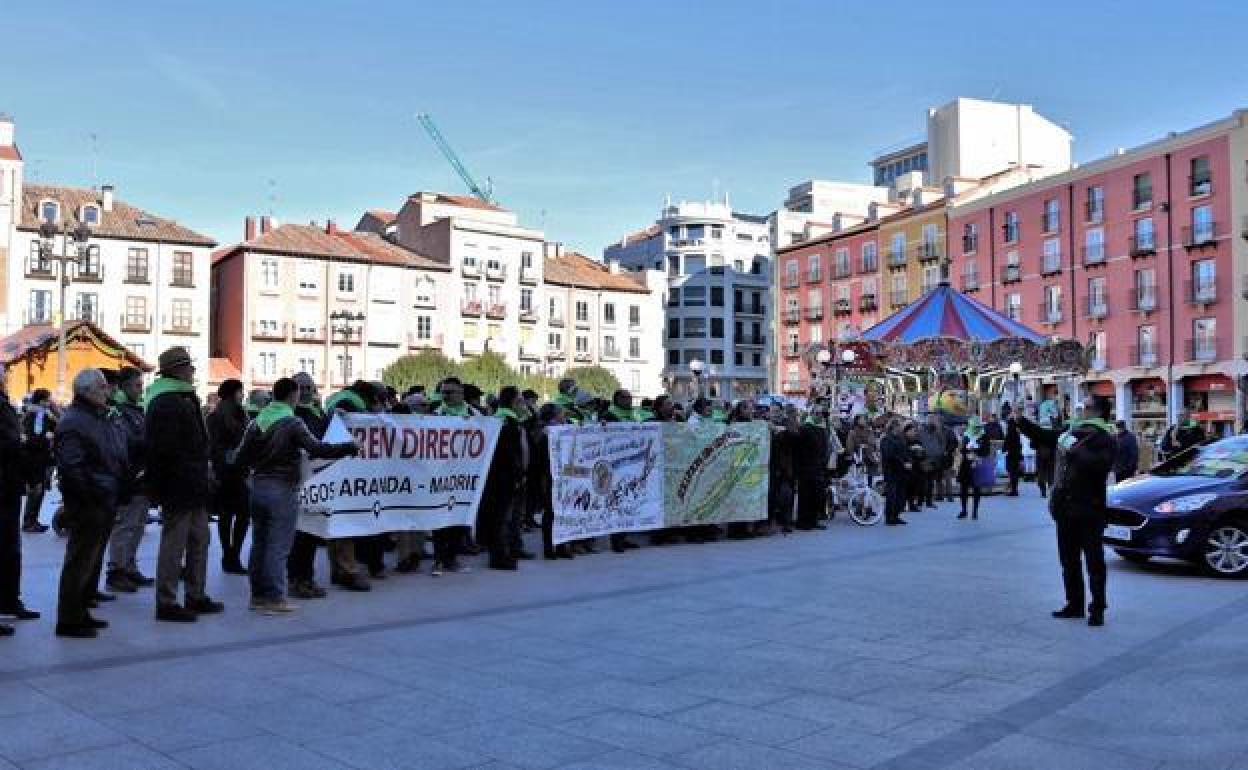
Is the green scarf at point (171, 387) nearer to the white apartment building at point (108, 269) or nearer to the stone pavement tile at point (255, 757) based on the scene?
the stone pavement tile at point (255, 757)

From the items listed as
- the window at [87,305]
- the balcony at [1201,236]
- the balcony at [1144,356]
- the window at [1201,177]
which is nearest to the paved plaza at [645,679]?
the balcony at [1201,236]

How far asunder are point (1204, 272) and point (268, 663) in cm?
5555

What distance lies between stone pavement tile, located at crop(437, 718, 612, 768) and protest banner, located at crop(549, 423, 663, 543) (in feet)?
22.7

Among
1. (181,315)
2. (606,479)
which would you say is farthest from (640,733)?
(181,315)

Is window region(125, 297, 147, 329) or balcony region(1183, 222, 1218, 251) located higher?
balcony region(1183, 222, 1218, 251)

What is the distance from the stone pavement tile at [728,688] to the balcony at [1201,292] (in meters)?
53.4

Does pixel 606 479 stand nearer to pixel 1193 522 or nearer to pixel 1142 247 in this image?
pixel 1193 522

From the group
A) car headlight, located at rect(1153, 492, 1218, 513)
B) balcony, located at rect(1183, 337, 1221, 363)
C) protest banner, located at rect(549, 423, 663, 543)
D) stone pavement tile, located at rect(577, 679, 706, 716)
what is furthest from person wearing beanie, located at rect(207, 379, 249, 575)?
balcony, located at rect(1183, 337, 1221, 363)

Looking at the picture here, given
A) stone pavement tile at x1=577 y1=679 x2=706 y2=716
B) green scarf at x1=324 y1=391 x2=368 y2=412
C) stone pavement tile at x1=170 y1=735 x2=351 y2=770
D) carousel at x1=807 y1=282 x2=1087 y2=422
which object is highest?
carousel at x1=807 y1=282 x2=1087 y2=422

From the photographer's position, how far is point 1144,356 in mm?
55281

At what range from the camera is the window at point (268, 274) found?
66250 millimetres

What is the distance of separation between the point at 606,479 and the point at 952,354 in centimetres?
1773

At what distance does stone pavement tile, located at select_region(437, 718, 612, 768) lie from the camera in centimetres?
524

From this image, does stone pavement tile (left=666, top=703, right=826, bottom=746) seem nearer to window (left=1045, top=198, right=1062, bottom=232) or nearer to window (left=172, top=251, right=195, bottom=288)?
window (left=1045, top=198, right=1062, bottom=232)
